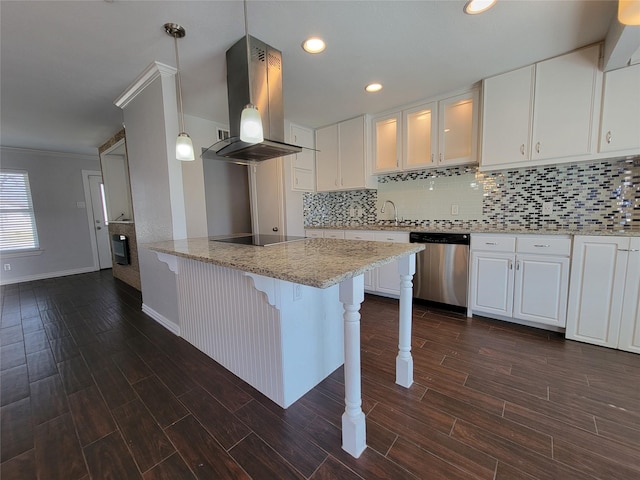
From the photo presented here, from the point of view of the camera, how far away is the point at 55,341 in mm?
2346

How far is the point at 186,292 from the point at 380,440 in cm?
178

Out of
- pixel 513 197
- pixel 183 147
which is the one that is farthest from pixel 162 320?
pixel 513 197

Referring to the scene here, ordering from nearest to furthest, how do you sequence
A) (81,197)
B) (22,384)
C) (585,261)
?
1. (22,384)
2. (585,261)
3. (81,197)

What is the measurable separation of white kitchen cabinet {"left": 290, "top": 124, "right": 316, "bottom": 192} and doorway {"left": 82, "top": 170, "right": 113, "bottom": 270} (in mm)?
4474

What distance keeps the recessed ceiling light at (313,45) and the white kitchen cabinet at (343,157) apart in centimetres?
154

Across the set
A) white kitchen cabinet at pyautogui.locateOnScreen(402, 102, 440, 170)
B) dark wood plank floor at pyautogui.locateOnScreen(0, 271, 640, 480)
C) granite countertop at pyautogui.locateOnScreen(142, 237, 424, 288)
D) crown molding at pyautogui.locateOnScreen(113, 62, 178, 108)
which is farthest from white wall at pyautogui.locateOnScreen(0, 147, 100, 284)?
white kitchen cabinet at pyautogui.locateOnScreen(402, 102, 440, 170)

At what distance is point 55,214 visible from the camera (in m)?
4.84

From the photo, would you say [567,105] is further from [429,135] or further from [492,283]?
[492,283]

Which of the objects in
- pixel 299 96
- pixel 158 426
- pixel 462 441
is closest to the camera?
pixel 462 441

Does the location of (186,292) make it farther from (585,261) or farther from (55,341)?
(585,261)

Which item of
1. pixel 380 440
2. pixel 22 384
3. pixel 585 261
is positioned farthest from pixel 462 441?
pixel 22 384

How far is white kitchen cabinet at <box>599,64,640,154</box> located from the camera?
1880 mm

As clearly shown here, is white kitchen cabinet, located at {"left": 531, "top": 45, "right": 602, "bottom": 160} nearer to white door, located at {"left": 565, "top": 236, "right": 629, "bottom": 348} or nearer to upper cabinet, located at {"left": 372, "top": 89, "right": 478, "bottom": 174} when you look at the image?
upper cabinet, located at {"left": 372, "top": 89, "right": 478, "bottom": 174}

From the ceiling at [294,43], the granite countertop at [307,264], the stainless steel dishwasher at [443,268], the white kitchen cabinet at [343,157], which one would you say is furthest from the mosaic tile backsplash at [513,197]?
the granite countertop at [307,264]
